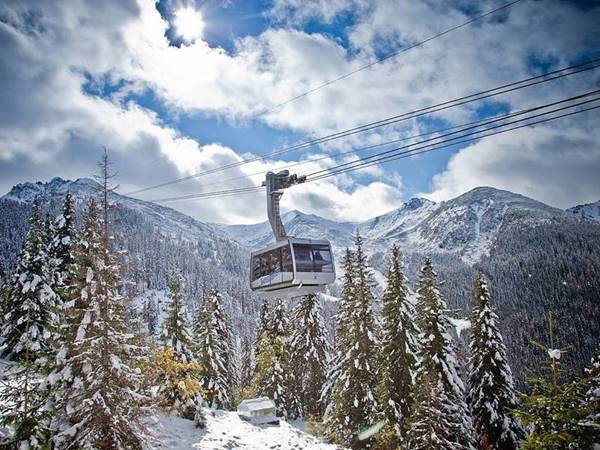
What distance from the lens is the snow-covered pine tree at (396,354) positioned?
25.4 meters

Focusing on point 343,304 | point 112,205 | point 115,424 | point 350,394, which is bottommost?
point 350,394

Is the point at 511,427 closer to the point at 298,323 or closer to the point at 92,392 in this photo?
the point at 298,323

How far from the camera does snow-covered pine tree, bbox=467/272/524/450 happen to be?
2622 centimetres

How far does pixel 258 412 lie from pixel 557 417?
90.8ft

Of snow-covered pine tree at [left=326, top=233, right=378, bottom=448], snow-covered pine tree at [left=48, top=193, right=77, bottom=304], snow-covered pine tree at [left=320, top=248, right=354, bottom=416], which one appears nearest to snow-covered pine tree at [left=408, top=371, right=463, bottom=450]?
snow-covered pine tree at [left=326, top=233, right=378, bottom=448]

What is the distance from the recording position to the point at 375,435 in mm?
26812

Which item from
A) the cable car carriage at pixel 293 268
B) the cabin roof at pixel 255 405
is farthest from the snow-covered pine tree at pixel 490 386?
the cabin roof at pixel 255 405

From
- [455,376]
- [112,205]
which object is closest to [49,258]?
[112,205]

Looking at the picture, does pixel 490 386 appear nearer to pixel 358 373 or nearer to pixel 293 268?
pixel 358 373

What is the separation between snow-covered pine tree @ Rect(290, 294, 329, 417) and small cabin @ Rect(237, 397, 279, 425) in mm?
7521

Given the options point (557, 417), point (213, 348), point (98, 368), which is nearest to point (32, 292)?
point (213, 348)

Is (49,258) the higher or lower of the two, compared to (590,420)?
higher

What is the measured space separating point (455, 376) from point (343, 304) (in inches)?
388

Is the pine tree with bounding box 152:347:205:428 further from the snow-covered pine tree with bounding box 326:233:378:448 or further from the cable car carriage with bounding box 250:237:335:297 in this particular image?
the snow-covered pine tree with bounding box 326:233:378:448
